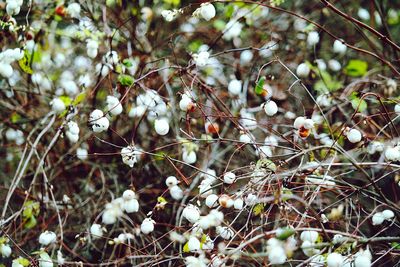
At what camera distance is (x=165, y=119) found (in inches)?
109

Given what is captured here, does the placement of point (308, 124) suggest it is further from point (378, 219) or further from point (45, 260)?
point (45, 260)

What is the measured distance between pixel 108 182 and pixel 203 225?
1409mm

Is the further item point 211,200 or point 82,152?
point 82,152

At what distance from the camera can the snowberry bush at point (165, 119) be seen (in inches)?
84.5

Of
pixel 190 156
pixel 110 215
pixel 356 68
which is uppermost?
pixel 110 215

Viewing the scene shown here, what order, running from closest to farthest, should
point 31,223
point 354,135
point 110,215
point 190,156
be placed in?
1. point 110,215
2. point 354,135
3. point 190,156
4. point 31,223

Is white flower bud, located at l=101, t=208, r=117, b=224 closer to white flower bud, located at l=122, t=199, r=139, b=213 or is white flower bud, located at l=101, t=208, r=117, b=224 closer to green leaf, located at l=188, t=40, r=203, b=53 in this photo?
white flower bud, located at l=122, t=199, r=139, b=213

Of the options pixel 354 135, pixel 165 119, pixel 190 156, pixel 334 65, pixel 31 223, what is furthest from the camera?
pixel 334 65

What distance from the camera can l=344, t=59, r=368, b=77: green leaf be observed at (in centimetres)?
327

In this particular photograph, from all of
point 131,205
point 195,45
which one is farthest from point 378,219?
point 195,45

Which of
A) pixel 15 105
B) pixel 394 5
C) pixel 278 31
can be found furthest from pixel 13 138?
pixel 394 5

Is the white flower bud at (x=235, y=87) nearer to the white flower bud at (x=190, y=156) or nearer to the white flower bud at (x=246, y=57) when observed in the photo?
the white flower bud at (x=246, y=57)

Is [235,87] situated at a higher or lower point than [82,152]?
higher

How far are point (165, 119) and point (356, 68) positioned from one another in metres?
1.25
